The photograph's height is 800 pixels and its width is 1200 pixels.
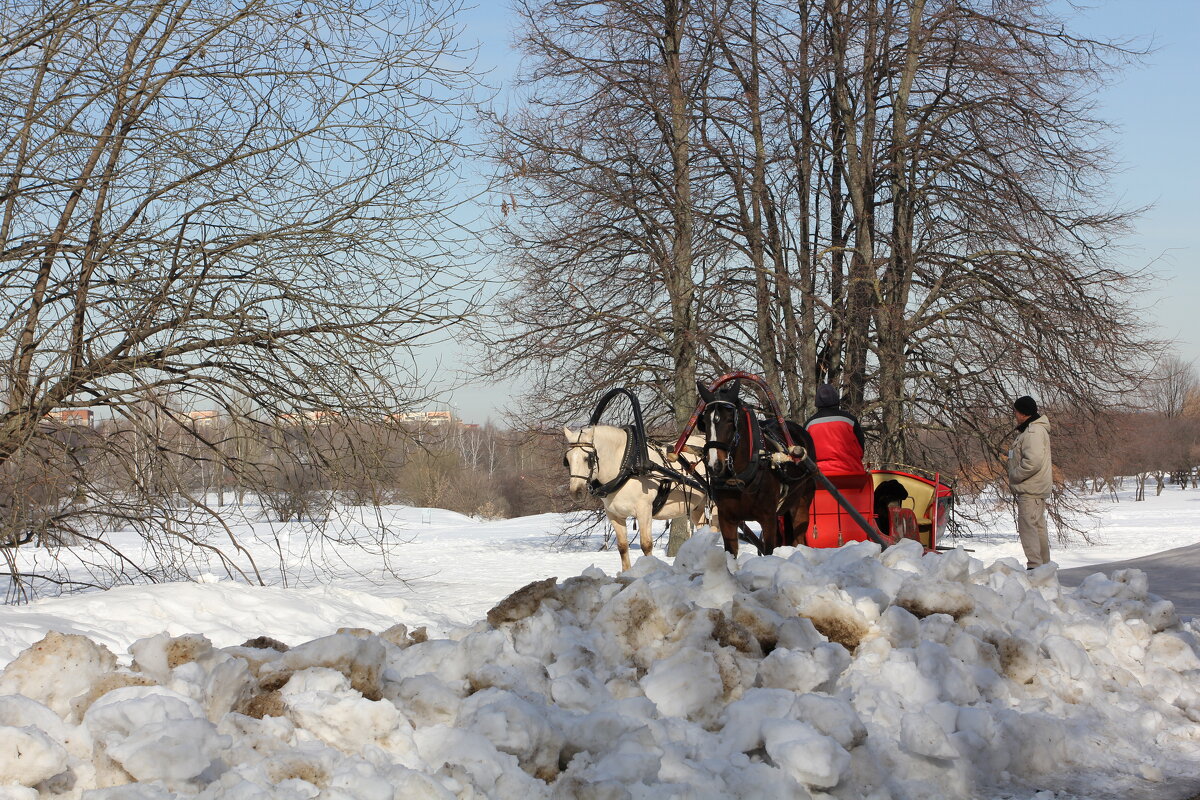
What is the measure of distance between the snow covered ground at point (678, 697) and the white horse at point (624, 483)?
6283 mm

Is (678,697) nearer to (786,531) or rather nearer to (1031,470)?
(786,531)

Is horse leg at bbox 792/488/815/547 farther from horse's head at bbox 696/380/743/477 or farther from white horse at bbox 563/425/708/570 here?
white horse at bbox 563/425/708/570

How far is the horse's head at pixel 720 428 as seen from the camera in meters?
9.42

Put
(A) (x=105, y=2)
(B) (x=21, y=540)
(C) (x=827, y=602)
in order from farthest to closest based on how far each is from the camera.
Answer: (B) (x=21, y=540) → (A) (x=105, y=2) → (C) (x=827, y=602)

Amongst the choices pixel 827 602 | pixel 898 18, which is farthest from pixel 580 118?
pixel 827 602

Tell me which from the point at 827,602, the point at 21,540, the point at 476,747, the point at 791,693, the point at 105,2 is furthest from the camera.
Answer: the point at 21,540

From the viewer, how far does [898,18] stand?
18.9 metres

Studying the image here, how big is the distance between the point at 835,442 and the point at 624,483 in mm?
3302

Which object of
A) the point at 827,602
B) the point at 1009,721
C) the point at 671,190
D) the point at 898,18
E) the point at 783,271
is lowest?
the point at 1009,721

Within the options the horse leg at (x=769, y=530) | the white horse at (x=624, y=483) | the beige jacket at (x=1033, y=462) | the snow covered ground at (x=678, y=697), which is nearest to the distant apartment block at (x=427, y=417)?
the snow covered ground at (x=678, y=697)

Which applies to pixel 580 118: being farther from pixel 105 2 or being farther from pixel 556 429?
pixel 105 2

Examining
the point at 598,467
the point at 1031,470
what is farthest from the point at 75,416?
the point at 1031,470

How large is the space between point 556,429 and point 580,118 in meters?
5.24

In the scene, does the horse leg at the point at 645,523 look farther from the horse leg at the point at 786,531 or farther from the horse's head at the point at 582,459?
the horse leg at the point at 786,531
